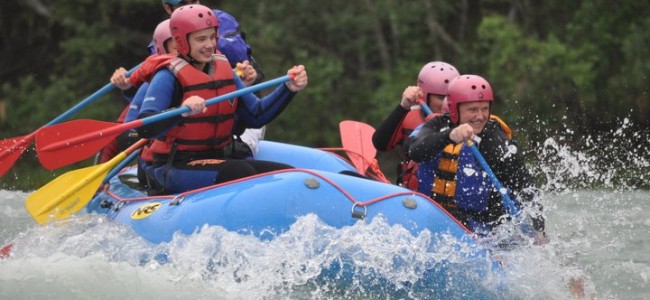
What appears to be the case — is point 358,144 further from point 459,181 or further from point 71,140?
point 71,140

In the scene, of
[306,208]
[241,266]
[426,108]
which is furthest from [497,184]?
[241,266]

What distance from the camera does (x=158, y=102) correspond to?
6465 millimetres

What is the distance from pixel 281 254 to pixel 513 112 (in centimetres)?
750

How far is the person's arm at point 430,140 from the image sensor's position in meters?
5.96

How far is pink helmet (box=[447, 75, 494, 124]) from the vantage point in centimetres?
604

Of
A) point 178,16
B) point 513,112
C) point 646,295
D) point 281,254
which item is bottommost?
point 513,112

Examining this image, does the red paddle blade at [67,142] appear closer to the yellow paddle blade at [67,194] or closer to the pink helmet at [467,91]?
the yellow paddle blade at [67,194]

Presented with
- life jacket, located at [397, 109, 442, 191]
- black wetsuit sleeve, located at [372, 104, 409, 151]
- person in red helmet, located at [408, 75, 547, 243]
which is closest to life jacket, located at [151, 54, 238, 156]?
black wetsuit sleeve, located at [372, 104, 409, 151]

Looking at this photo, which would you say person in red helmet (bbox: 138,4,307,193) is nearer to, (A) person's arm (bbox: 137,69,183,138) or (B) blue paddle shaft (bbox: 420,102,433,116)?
(A) person's arm (bbox: 137,69,183,138)

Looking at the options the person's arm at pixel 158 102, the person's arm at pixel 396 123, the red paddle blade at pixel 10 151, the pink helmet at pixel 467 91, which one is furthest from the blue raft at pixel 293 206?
the red paddle blade at pixel 10 151

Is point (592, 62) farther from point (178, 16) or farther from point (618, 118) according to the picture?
point (178, 16)

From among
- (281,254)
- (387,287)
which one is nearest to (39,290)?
(281,254)

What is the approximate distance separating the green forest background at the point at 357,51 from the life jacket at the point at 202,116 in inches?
242

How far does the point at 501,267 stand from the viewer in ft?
19.0
